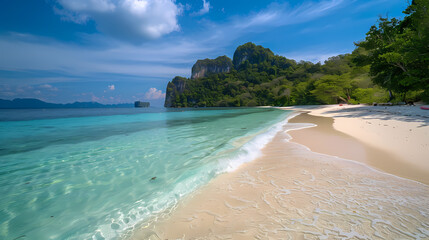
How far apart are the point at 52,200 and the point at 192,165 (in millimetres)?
2993

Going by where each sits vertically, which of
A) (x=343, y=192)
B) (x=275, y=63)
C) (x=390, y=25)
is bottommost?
(x=343, y=192)

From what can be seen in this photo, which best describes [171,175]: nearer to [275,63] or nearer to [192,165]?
[192,165]

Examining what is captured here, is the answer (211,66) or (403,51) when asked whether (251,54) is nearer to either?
(211,66)

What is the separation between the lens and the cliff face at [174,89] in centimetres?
16388

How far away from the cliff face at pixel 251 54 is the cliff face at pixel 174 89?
194ft

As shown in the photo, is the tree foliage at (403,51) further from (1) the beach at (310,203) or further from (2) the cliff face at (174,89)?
(2) the cliff face at (174,89)

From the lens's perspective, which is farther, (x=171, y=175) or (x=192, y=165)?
(x=192, y=165)

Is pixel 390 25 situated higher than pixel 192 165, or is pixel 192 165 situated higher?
pixel 390 25

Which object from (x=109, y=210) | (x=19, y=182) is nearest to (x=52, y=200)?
(x=109, y=210)

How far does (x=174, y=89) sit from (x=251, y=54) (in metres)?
83.4

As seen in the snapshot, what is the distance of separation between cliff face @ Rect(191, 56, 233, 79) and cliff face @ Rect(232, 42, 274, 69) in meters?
9.01

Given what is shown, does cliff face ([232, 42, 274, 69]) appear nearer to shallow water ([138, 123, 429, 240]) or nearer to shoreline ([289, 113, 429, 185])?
shoreline ([289, 113, 429, 185])

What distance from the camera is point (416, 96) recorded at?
21375 millimetres

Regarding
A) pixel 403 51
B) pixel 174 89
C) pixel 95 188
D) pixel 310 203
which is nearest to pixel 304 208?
pixel 310 203
